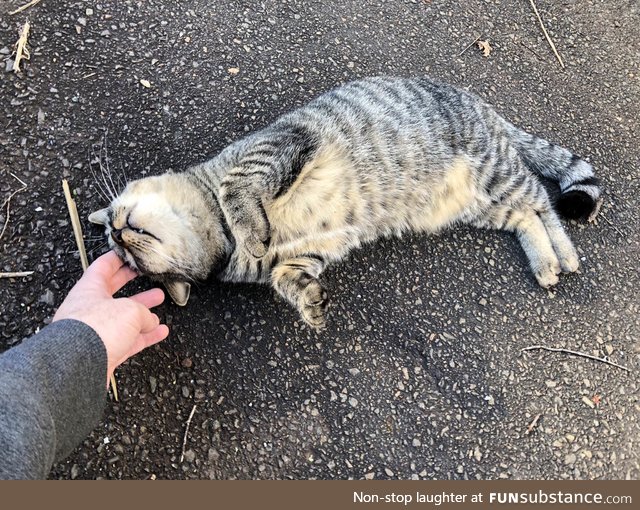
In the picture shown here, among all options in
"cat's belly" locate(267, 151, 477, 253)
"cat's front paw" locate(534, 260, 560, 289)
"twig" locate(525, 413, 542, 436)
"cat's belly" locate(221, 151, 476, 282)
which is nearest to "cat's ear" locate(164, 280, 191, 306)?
"cat's belly" locate(221, 151, 476, 282)

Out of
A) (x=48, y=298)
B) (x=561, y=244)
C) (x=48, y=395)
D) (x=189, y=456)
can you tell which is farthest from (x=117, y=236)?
(x=561, y=244)

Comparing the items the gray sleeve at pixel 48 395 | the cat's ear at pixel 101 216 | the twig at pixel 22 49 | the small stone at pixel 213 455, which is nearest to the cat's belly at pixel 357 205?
the cat's ear at pixel 101 216

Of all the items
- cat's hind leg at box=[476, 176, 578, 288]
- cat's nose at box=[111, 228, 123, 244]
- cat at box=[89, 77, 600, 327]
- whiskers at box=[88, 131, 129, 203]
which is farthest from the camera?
cat's hind leg at box=[476, 176, 578, 288]

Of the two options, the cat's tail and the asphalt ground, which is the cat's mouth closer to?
the asphalt ground

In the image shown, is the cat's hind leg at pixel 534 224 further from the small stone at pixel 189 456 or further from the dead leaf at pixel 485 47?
the small stone at pixel 189 456

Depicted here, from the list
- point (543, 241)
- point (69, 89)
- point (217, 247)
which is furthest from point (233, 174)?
point (543, 241)
